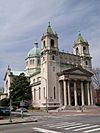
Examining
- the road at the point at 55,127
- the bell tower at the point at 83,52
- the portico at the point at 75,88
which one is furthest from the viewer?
the bell tower at the point at 83,52

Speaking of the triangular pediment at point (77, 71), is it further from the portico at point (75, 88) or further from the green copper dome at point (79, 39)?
the green copper dome at point (79, 39)

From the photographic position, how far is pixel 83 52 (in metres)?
89.9

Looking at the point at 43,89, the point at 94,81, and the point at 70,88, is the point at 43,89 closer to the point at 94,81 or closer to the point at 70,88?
the point at 70,88

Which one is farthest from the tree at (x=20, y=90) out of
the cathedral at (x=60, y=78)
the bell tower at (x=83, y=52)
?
the bell tower at (x=83, y=52)

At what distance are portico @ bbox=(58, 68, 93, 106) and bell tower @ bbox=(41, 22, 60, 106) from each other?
8.27 ft

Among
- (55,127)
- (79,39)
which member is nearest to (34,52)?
(79,39)

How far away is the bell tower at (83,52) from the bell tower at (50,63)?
11.9 m

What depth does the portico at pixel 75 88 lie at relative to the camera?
76625mm

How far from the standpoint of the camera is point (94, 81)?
97938 mm

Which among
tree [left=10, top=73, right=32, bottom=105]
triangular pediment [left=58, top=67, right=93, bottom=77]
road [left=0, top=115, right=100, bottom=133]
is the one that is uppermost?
triangular pediment [left=58, top=67, right=93, bottom=77]

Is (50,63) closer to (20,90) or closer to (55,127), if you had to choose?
(20,90)

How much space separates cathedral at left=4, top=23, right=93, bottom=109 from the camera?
7675 cm

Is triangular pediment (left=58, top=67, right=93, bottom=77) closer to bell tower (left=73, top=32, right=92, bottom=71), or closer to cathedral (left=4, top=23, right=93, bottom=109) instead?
cathedral (left=4, top=23, right=93, bottom=109)

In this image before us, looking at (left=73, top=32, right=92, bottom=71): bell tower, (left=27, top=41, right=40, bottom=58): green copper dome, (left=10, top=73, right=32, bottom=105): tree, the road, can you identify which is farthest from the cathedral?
the road
